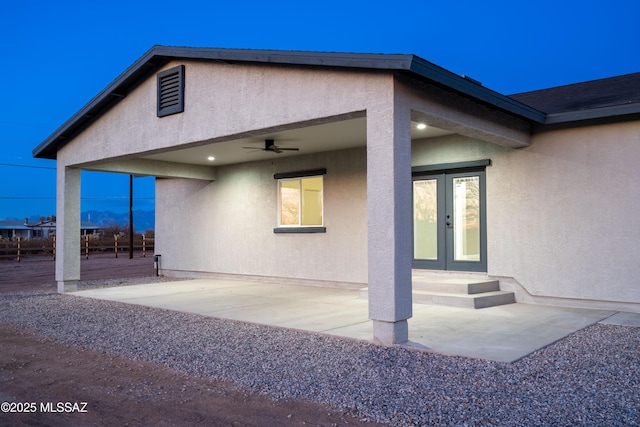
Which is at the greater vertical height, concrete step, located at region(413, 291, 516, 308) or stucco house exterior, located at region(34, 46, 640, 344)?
stucco house exterior, located at region(34, 46, 640, 344)

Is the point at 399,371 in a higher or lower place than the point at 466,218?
lower

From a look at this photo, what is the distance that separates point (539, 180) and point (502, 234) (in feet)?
3.57

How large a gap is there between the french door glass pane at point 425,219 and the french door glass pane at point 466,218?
402mm

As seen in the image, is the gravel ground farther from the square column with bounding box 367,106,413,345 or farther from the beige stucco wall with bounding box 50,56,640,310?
the beige stucco wall with bounding box 50,56,640,310

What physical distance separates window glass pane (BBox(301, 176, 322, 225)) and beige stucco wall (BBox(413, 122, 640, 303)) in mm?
3373

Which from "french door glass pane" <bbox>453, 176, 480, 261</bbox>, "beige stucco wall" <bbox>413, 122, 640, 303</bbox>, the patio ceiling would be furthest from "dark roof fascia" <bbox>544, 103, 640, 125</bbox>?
the patio ceiling

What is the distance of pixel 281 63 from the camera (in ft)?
21.9

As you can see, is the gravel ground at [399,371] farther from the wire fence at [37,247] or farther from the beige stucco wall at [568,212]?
the wire fence at [37,247]

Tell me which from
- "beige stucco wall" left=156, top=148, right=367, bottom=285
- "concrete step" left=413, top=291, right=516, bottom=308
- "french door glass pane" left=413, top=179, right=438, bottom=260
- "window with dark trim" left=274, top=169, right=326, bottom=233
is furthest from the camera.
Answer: "window with dark trim" left=274, top=169, right=326, bottom=233

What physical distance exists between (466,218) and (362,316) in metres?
3.24

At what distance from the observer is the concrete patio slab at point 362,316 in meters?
5.62

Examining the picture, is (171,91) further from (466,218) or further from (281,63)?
(466,218)

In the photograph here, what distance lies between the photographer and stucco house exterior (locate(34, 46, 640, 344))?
18.6ft

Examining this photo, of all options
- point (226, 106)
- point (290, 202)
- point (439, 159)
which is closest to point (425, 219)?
point (439, 159)
